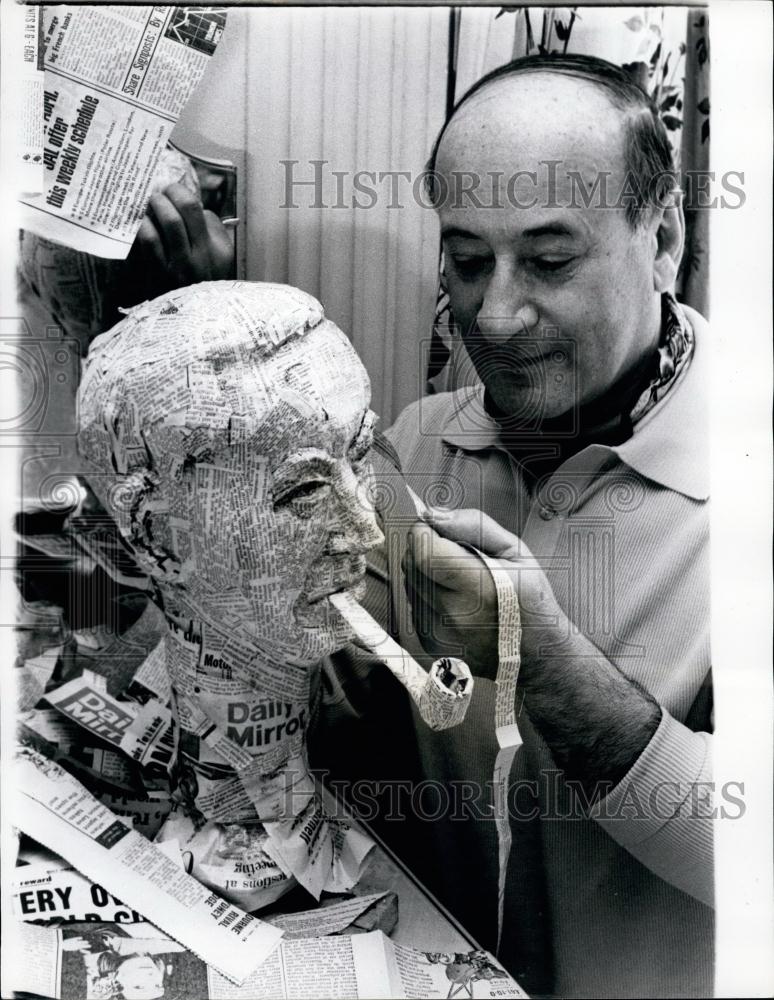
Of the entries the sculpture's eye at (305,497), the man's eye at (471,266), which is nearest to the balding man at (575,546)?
the man's eye at (471,266)

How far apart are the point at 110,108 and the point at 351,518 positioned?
0.92m

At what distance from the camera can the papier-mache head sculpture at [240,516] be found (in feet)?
6.30

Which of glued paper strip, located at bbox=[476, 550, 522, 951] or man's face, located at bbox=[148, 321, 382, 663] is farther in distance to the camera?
glued paper strip, located at bbox=[476, 550, 522, 951]

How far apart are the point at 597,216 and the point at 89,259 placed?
97 cm

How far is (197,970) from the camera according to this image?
213 centimetres

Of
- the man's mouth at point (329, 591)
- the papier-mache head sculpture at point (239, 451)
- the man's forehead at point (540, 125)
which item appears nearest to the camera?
the papier-mache head sculpture at point (239, 451)

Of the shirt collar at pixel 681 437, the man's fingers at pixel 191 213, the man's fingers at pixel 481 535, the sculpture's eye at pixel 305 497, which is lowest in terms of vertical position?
the man's fingers at pixel 481 535

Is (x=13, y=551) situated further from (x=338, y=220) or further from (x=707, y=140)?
(x=707, y=140)

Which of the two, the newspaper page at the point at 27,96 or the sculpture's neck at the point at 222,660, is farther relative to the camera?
the newspaper page at the point at 27,96

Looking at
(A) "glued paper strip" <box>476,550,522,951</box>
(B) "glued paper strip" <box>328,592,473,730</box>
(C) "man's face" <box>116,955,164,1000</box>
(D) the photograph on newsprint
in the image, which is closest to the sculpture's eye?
(D) the photograph on newsprint

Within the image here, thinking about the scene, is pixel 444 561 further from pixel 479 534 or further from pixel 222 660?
pixel 222 660

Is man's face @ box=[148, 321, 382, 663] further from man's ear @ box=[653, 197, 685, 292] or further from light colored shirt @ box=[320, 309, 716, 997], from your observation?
man's ear @ box=[653, 197, 685, 292]

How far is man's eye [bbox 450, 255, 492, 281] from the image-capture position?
2.18 metres

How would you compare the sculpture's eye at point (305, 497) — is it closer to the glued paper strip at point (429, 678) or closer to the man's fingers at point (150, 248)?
the glued paper strip at point (429, 678)
